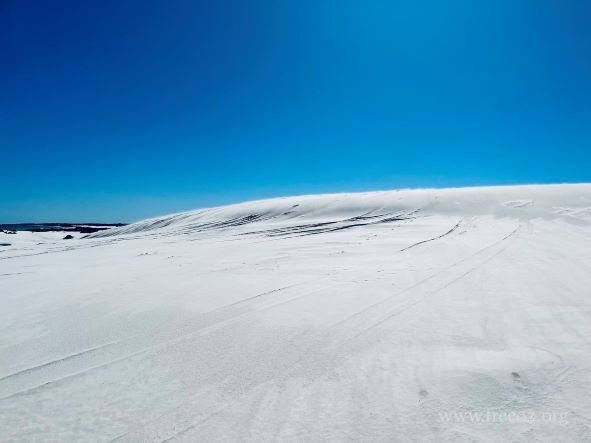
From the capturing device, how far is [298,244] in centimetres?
857

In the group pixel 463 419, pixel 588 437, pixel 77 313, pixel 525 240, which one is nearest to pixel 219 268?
pixel 77 313

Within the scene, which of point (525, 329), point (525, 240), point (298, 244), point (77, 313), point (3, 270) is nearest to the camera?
point (525, 329)

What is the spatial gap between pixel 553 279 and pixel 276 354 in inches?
153

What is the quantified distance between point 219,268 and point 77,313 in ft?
7.96

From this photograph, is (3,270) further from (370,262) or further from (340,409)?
(340,409)

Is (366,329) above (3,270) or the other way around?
the other way around

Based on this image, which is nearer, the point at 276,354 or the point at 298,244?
the point at 276,354

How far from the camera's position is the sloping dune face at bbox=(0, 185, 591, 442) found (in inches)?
81.2

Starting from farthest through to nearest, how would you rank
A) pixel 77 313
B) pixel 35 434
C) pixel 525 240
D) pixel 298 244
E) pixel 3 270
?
pixel 298 244, pixel 525 240, pixel 3 270, pixel 77 313, pixel 35 434

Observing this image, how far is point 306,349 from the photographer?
9.68 ft

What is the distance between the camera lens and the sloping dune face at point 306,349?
2.06m

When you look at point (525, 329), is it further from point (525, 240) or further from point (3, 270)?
point (3, 270)

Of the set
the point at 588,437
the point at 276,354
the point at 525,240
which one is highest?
the point at 525,240

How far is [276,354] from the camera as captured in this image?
2.89 metres
